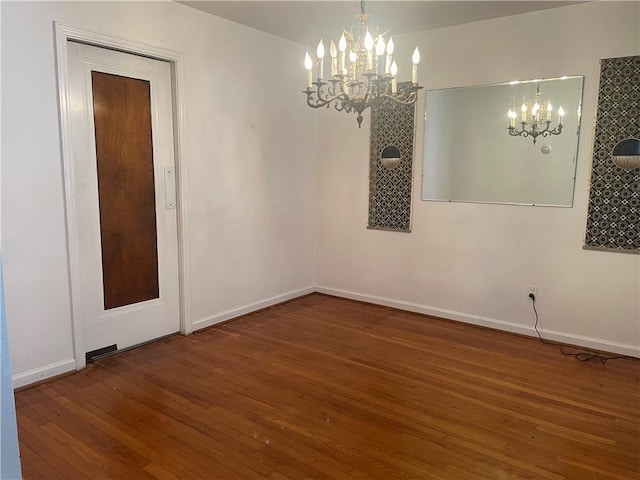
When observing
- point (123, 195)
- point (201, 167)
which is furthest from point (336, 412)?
point (201, 167)

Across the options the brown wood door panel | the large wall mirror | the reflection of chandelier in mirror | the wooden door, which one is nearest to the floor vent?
the wooden door

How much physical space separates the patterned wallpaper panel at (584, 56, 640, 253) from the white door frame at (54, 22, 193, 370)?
318cm

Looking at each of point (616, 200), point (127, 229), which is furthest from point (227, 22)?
point (616, 200)

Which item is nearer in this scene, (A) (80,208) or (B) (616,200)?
(A) (80,208)

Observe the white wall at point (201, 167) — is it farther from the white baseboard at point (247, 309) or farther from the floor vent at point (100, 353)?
the floor vent at point (100, 353)

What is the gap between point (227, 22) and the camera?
3.95 meters

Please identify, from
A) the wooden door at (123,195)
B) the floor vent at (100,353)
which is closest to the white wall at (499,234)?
the wooden door at (123,195)

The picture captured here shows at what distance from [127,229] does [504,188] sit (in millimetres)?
3062

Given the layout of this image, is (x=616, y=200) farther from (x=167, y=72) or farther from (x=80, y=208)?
(x=80, y=208)

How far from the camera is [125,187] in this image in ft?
11.3

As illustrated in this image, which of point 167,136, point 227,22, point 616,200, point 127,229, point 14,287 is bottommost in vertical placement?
point 14,287

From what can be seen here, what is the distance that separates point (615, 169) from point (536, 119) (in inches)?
27.7

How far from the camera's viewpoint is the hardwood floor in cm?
222

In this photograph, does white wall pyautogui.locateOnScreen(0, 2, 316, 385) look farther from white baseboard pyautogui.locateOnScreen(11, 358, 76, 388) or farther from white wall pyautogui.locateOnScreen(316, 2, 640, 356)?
white wall pyautogui.locateOnScreen(316, 2, 640, 356)
